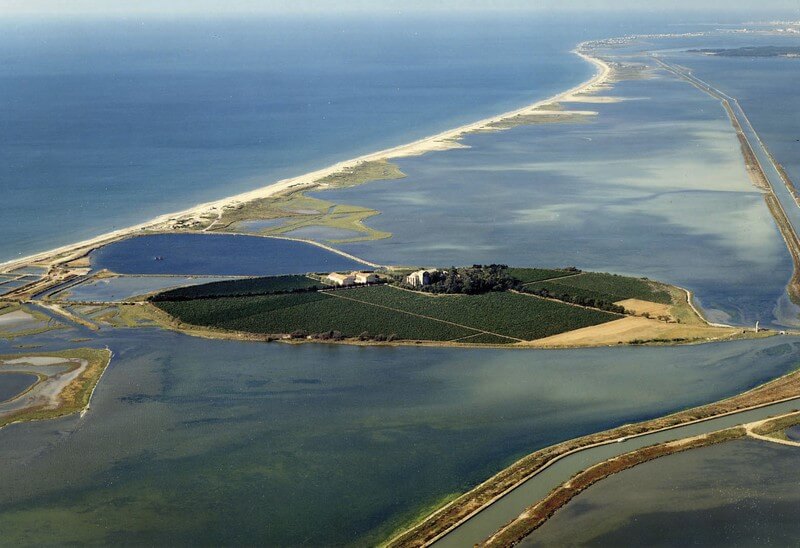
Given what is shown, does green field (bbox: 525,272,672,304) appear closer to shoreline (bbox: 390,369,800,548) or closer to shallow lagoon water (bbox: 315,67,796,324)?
shallow lagoon water (bbox: 315,67,796,324)

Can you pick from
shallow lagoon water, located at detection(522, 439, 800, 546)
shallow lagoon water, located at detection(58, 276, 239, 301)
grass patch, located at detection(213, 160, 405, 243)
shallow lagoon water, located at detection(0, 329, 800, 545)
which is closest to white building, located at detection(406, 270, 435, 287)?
shallow lagoon water, located at detection(0, 329, 800, 545)

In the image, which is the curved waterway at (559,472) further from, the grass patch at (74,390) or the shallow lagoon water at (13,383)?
the shallow lagoon water at (13,383)

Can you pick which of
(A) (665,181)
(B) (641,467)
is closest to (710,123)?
(A) (665,181)

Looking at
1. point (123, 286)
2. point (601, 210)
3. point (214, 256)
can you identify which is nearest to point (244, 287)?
point (123, 286)

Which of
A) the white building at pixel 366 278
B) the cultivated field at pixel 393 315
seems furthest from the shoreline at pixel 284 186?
the white building at pixel 366 278

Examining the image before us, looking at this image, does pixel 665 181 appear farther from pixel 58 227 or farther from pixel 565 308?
pixel 58 227

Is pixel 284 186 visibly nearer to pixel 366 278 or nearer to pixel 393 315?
pixel 366 278
